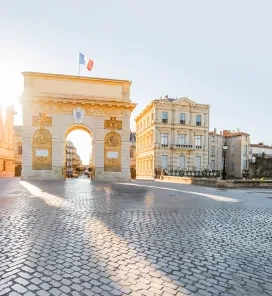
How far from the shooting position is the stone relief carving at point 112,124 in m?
26.3

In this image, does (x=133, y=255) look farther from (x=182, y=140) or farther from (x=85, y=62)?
(x=182, y=140)

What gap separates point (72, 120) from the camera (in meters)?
25.7

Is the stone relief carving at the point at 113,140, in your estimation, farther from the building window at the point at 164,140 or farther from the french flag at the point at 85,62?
the building window at the point at 164,140

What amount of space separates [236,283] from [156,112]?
40.5 meters

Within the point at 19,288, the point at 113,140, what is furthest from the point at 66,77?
the point at 19,288

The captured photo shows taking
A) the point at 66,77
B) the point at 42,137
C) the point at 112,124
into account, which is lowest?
the point at 42,137

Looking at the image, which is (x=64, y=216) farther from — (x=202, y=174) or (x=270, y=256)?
(x=202, y=174)

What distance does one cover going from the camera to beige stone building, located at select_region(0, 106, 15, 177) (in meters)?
36.2

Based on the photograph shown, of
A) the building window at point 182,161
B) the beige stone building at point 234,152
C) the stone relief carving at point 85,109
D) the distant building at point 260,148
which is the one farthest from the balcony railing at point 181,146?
the distant building at point 260,148

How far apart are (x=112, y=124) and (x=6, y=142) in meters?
21.5

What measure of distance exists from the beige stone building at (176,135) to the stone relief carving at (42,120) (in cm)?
2105

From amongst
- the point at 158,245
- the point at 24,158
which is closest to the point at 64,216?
the point at 158,245

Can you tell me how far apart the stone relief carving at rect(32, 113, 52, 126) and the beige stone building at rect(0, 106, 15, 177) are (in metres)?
14.1

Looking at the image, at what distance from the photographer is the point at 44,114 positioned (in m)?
25.2
